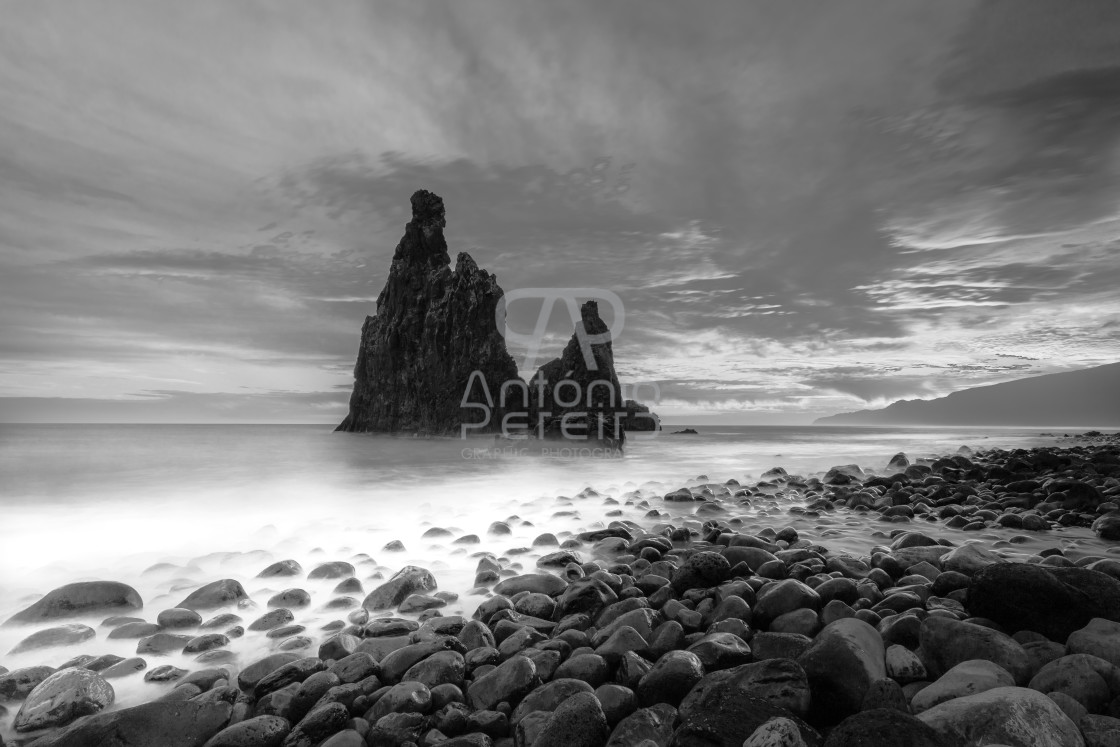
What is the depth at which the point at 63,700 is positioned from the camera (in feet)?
9.62

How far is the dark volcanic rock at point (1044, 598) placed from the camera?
3143mm

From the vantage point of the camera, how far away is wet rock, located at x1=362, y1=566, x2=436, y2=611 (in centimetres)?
448

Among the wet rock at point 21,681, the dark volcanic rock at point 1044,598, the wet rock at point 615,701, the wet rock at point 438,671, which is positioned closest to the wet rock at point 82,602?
the wet rock at point 21,681

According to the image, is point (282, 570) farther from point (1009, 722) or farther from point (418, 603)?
point (1009, 722)

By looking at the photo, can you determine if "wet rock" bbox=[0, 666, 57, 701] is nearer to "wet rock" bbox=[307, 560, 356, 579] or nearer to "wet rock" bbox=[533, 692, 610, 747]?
"wet rock" bbox=[307, 560, 356, 579]

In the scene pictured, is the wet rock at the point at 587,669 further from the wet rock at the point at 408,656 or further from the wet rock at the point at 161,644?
the wet rock at the point at 161,644

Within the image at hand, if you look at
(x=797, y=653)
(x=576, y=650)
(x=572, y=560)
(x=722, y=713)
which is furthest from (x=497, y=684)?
(x=572, y=560)

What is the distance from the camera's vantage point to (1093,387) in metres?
148

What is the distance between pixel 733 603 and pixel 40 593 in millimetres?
6534

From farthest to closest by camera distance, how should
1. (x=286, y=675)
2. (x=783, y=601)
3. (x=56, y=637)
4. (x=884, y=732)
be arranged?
(x=56, y=637) < (x=783, y=601) < (x=286, y=675) < (x=884, y=732)

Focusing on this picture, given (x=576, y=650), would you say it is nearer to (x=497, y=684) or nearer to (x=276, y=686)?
(x=497, y=684)

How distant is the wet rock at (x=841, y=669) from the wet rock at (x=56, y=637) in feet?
16.3

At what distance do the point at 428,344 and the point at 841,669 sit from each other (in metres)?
48.0

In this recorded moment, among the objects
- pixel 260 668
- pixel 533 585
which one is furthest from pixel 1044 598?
pixel 260 668
